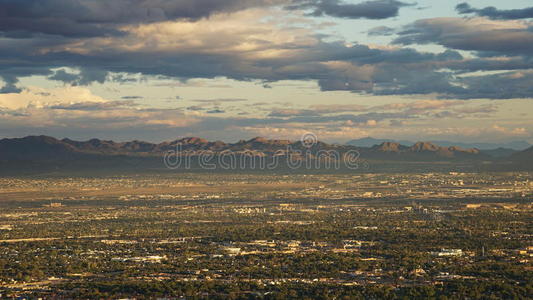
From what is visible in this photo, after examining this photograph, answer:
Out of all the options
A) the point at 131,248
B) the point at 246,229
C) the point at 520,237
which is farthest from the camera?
the point at 246,229

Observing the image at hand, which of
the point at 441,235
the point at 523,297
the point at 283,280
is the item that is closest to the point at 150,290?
the point at 283,280

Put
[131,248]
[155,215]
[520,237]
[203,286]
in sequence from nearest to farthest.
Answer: [203,286]
[131,248]
[520,237]
[155,215]

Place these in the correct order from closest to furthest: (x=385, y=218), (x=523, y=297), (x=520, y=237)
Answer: (x=523, y=297) < (x=520, y=237) < (x=385, y=218)

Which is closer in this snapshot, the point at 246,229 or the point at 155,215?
the point at 246,229

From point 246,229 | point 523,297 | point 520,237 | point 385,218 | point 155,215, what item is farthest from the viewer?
point 155,215

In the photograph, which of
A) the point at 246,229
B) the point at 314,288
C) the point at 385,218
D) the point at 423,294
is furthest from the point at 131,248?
the point at 385,218

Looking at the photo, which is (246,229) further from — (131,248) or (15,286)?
(15,286)

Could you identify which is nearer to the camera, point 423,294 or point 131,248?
point 423,294

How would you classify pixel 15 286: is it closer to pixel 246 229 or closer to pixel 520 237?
pixel 246 229
